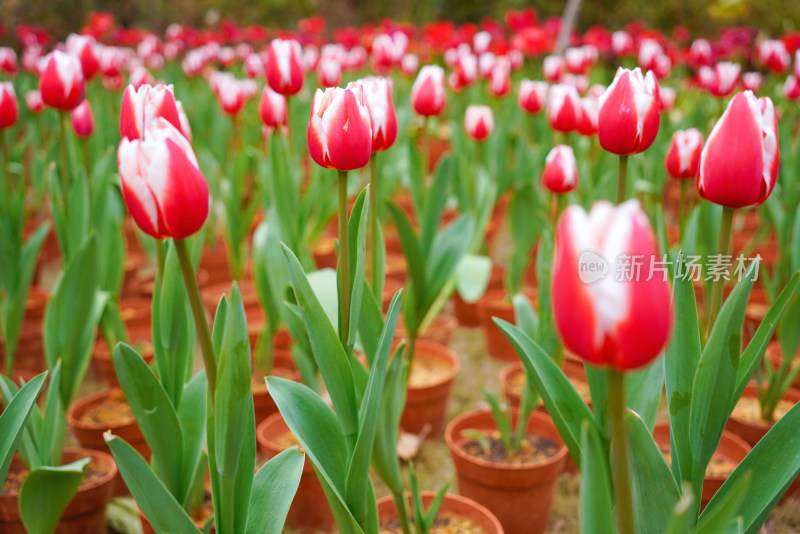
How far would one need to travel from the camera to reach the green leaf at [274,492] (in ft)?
3.65

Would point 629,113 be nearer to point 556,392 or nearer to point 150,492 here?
point 556,392

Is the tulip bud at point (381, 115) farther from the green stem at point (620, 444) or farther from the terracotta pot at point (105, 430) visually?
the terracotta pot at point (105, 430)

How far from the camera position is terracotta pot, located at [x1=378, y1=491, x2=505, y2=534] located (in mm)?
1586

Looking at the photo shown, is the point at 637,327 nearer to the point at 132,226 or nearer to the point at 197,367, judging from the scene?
the point at 197,367

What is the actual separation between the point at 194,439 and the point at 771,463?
978 mm

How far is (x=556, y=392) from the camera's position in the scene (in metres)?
1.12

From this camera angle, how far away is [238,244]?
9.23 ft

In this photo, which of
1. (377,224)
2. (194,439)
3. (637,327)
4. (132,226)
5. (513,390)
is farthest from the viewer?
(132,226)

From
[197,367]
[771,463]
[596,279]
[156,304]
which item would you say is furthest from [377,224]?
[197,367]

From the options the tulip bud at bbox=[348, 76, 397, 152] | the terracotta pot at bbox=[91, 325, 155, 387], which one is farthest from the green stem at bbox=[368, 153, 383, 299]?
the terracotta pot at bbox=[91, 325, 155, 387]

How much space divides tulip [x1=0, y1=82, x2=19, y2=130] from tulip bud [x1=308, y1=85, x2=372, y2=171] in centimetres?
136

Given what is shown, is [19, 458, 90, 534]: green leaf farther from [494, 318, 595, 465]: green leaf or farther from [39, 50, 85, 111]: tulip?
[39, 50, 85, 111]: tulip

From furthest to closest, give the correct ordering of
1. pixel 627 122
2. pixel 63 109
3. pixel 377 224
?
pixel 63 109 → pixel 377 224 → pixel 627 122

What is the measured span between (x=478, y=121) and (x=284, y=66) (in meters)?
0.96
